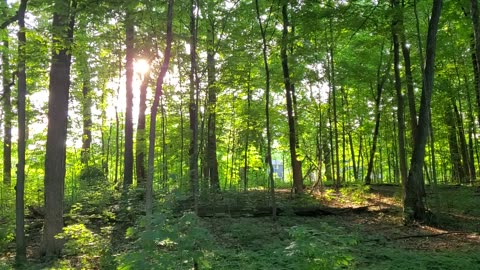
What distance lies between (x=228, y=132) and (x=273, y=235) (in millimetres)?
12362

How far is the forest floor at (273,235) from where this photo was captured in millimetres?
4922

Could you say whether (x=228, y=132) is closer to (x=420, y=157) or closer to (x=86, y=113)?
(x=86, y=113)

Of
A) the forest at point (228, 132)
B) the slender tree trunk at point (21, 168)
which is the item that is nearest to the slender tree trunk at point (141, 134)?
the forest at point (228, 132)

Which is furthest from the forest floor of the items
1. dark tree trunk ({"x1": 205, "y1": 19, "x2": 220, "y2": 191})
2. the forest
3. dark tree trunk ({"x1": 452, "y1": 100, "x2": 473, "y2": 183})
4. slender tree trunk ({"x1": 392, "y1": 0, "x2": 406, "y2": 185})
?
dark tree trunk ({"x1": 452, "y1": 100, "x2": 473, "y2": 183})

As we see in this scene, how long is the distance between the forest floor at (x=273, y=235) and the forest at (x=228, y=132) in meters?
0.04

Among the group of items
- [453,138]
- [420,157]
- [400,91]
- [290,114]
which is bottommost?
[420,157]

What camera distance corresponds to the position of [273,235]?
371 inches

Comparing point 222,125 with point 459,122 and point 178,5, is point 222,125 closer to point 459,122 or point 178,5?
point 178,5

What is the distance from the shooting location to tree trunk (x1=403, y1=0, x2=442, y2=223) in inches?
398

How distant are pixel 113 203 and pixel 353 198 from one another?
856 cm

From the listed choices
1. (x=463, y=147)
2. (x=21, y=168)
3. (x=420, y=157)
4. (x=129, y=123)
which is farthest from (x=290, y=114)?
(x=463, y=147)

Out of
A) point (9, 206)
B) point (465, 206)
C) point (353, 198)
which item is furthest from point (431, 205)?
point (9, 206)

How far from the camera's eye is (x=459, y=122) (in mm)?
19875

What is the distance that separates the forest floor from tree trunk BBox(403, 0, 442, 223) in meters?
0.41
